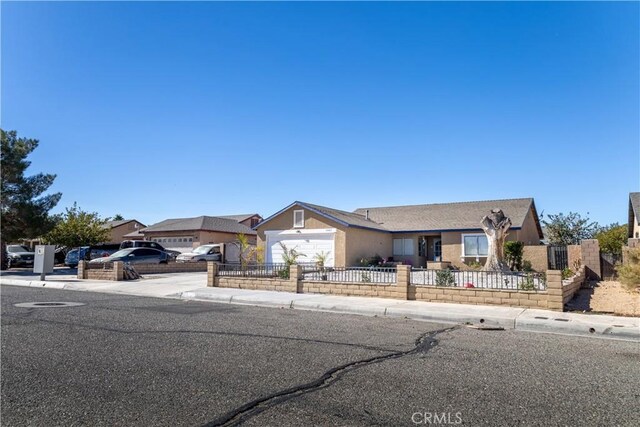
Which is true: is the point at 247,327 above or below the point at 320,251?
below

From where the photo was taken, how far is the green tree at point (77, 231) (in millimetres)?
40719

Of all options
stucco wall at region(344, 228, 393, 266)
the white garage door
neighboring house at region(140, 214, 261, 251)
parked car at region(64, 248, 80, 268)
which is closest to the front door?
stucco wall at region(344, 228, 393, 266)

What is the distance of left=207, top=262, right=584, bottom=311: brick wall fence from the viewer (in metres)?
11.6

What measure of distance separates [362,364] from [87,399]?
3.36 m

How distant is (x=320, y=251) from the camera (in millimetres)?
27328

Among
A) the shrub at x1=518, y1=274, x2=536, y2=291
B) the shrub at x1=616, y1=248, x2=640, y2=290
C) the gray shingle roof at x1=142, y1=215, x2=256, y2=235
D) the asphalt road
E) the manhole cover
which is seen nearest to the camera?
the asphalt road

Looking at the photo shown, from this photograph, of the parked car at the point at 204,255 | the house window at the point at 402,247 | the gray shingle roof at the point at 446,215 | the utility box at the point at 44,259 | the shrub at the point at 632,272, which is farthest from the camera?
the house window at the point at 402,247

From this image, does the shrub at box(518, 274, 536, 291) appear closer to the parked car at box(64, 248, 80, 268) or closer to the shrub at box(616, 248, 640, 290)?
the shrub at box(616, 248, 640, 290)

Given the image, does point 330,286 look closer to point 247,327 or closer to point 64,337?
point 247,327

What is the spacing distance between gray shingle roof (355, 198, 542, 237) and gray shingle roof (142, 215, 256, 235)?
Result: 49.2ft

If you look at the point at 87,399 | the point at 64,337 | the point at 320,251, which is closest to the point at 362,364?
the point at 87,399

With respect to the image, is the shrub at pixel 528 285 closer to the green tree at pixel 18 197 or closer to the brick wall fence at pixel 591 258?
the brick wall fence at pixel 591 258

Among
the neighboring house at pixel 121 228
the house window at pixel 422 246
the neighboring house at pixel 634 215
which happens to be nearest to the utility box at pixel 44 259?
the house window at pixel 422 246

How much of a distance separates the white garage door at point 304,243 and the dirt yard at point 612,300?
14034mm
